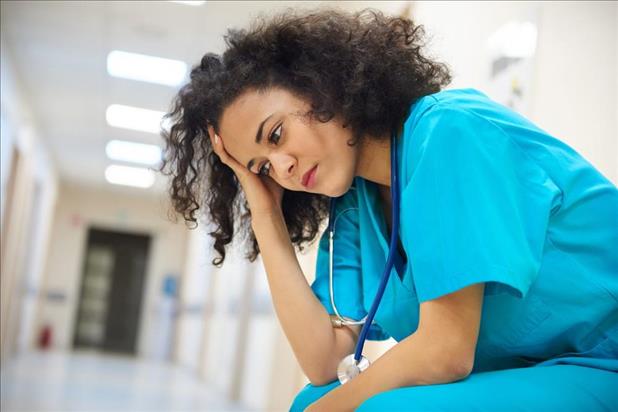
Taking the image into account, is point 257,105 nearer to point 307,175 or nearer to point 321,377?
point 307,175

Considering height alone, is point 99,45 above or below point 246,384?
above

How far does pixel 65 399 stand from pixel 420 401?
4.48m

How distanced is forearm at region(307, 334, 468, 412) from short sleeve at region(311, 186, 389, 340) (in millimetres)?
387

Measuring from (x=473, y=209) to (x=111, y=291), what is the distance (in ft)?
50.4

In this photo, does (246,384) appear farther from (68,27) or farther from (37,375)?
(68,27)

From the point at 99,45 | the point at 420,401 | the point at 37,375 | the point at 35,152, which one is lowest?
the point at 37,375

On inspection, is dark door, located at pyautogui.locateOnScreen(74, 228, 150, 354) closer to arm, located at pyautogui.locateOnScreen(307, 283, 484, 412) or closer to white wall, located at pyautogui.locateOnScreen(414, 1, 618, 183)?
white wall, located at pyautogui.locateOnScreen(414, 1, 618, 183)

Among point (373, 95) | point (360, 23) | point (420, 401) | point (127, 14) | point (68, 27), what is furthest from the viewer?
point (68, 27)

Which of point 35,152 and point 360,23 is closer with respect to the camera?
point 360,23

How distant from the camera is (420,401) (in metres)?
1.03

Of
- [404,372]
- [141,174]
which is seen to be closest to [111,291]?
[141,174]

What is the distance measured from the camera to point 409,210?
1.14 m

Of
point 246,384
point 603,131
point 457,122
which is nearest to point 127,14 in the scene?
point 246,384

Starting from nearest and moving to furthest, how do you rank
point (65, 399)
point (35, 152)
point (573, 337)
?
point (573, 337)
point (65, 399)
point (35, 152)
